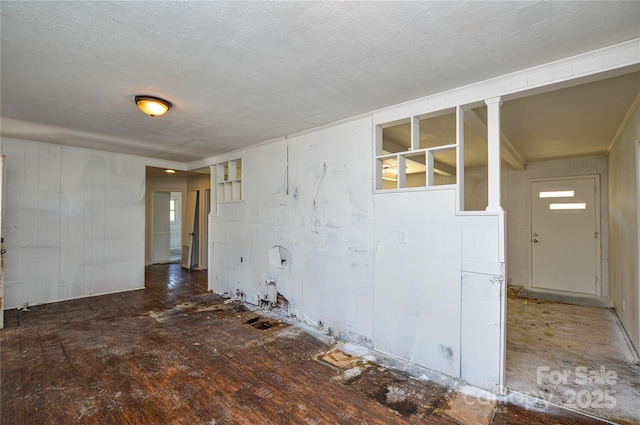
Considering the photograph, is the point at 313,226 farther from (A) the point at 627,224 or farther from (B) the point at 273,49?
(A) the point at 627,224

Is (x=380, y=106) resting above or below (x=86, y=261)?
above

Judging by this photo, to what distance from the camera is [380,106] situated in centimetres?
310

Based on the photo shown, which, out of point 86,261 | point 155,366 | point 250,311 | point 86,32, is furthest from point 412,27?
point 86,261

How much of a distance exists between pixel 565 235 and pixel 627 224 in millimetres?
2503

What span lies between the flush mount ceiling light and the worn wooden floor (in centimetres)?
248

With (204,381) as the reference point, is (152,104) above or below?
above

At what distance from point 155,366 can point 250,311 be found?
5.74 ft

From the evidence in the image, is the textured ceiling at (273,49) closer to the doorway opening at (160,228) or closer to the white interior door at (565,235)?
the white interior door at (565,235)

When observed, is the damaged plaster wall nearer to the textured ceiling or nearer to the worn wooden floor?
the worn wooden floor

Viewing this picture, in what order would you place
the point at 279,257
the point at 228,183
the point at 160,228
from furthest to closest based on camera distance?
the point at 160,228, the point at 228,183, the point at 279,257

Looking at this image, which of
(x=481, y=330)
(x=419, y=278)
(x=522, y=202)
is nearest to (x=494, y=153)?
(x=419, y=278)

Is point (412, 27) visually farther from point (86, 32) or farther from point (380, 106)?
point (86, 32)

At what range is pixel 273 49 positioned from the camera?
2.05 m

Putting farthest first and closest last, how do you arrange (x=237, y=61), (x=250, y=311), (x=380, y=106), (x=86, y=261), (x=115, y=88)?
1. (x=86, y=261)
2. (x=250, y=311)
3. (x=380, y=106)
4. (x=115, y=88)
5. (x=237, y=61)
